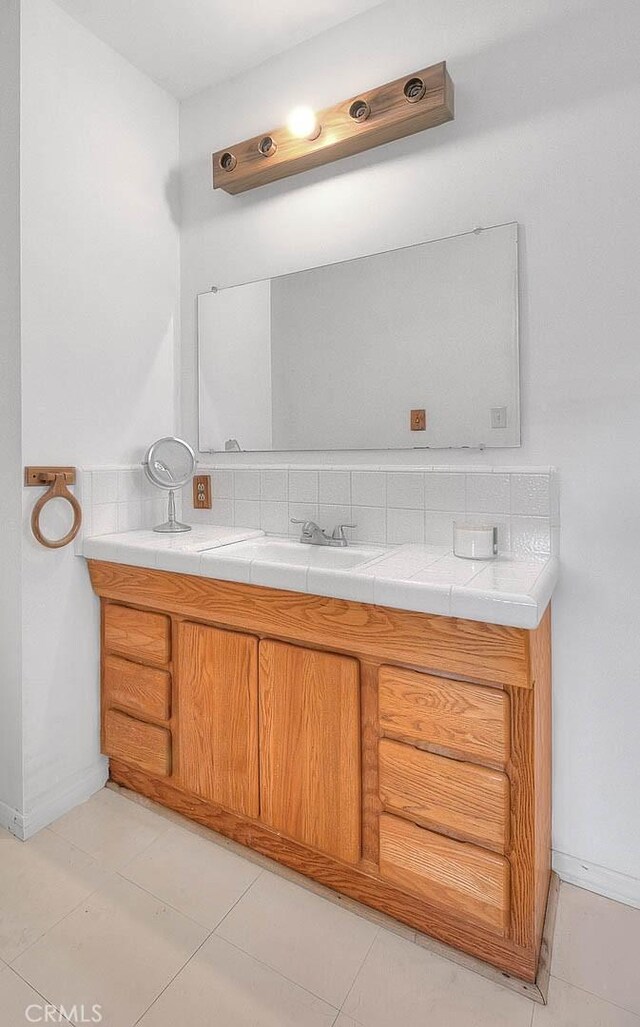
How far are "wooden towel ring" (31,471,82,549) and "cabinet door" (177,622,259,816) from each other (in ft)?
1.61

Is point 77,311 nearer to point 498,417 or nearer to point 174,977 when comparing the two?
point 498,417

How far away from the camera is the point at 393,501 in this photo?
5.77 ft

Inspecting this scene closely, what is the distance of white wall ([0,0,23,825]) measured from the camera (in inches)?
65.0

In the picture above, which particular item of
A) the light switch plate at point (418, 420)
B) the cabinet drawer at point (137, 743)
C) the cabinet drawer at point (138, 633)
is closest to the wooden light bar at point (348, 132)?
the light switch plate at point (418, 420)

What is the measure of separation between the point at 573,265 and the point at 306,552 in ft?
3.75

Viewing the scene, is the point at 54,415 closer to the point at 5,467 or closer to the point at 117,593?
the point at 5,467

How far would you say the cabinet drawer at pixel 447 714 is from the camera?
3.83 ft

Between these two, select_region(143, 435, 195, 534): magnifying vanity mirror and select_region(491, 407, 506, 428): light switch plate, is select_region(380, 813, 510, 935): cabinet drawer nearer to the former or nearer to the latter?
select_region(491, 407, 506, 428): light switch plate

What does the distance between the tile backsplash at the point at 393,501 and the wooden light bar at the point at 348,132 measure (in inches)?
40.8

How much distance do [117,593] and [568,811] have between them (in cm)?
152

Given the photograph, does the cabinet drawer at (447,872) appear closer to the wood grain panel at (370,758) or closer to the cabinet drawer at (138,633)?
the wood grain panel at (370,758)

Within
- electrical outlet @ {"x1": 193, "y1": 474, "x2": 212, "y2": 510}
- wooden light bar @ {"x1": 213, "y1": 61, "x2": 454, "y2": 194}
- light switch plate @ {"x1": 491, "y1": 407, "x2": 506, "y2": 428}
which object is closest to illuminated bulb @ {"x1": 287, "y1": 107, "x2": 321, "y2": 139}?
wooden light bar @ {"x1": 213, "y1": 61, "x2": 454, "y2": 194}

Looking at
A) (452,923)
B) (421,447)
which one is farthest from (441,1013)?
(421,447)

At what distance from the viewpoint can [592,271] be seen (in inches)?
56.5
